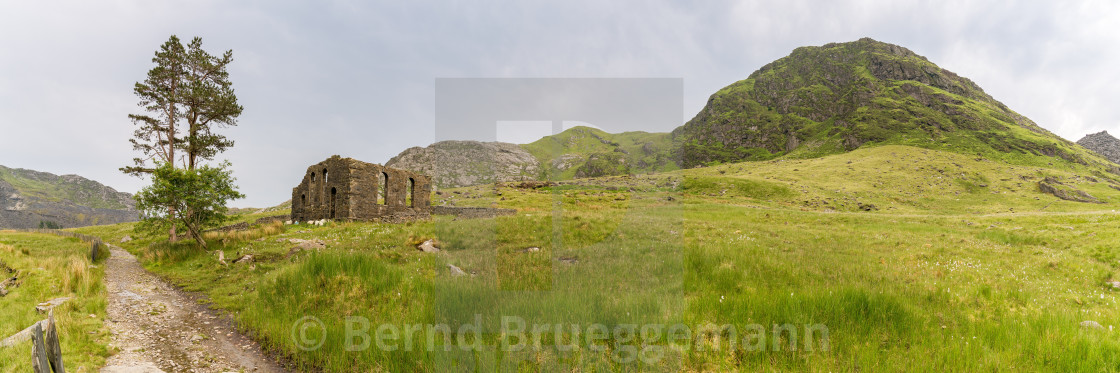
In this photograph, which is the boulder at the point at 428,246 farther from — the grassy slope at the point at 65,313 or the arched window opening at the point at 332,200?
the arched window opening at the point at 332,200

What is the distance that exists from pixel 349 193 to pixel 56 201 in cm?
21160

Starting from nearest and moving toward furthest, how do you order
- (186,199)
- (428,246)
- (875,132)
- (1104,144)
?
(428,246) < (186,199) < (875,132) < (1104,144)

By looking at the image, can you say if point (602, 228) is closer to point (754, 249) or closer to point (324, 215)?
point (754, 249)

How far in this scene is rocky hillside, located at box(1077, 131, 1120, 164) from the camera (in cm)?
14777

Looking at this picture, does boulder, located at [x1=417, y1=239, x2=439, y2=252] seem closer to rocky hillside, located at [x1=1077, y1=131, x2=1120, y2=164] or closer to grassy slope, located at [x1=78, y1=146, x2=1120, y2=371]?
grassy slope, located at [x1=78, y1=146, x2=1120, y2=371]

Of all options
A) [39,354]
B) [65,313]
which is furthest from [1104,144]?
[65,313]

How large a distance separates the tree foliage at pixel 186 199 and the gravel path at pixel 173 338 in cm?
1028

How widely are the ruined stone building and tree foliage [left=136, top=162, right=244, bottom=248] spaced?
8.79m

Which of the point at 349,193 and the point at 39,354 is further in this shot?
the point at 349,193

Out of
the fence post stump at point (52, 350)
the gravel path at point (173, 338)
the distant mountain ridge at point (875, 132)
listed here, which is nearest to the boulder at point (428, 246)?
the gravel path at point (173, 338)

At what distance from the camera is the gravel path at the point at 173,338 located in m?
5.65

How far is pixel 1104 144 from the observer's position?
156250 mm

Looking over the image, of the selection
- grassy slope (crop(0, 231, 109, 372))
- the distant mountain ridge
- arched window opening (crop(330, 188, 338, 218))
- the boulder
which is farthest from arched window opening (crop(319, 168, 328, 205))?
the distant mountain ridge

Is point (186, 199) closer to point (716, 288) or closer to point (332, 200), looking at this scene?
point (332, 200)
